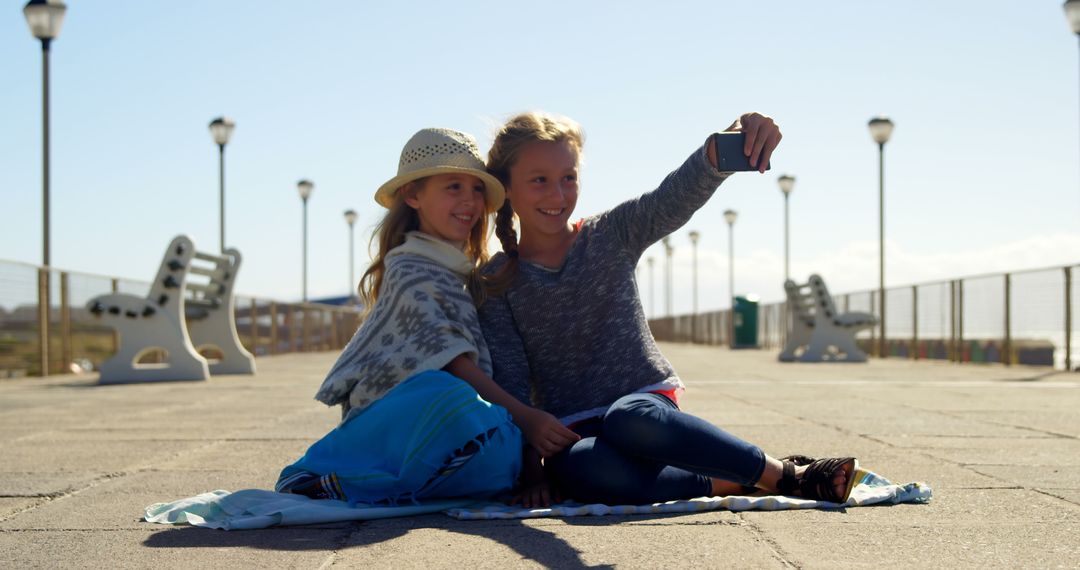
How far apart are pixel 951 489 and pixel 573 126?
64.4 inches

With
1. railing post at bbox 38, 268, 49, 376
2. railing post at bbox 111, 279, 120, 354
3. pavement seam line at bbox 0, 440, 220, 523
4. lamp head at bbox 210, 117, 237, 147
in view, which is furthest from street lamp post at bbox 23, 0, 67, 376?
pavement seam line at bbox 0, 440, 220, 523

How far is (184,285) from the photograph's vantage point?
11289 mm

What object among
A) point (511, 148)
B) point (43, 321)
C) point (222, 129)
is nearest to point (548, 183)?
point (511, 148)

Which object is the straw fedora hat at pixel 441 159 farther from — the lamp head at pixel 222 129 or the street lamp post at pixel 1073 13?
the lamp head at pixel 222 129

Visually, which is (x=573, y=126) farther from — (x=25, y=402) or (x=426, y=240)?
(x=25, y=402)

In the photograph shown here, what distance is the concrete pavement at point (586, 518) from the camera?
2.42 m

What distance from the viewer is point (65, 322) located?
13273mm

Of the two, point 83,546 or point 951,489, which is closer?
point 83,546

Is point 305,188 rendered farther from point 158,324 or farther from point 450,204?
point 450,204

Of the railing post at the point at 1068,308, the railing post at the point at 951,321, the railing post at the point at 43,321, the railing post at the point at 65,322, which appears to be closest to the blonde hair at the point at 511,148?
the railing post at the point at 43,321

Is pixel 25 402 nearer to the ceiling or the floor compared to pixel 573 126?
nearer to the floor

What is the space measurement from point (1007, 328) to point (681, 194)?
13.0 metres

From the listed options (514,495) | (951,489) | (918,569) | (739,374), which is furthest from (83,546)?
(739,374)

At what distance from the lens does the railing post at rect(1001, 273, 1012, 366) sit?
14844 mm
